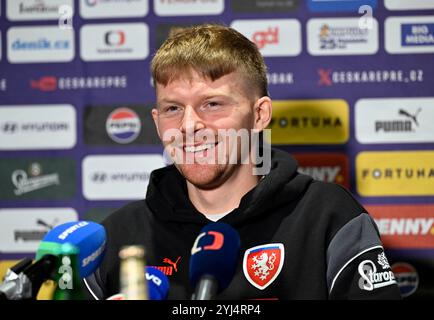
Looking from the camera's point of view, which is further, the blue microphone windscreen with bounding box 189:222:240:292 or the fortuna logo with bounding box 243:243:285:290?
the fortuna logo with bounding box 243:243:285:290

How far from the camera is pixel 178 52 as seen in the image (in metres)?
1.10

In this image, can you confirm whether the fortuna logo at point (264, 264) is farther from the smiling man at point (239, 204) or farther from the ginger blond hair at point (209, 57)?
the ginger blond hair at point (209, 57)

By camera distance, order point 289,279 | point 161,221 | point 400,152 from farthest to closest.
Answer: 1. point 400,152
2. point 161,221
3. point 289,279

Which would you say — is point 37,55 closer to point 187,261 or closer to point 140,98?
point 140,98

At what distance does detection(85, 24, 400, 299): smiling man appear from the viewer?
41.6 inches

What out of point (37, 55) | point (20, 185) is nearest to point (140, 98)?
Answer: point (37, 55)

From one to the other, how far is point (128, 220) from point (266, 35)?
2.96ft

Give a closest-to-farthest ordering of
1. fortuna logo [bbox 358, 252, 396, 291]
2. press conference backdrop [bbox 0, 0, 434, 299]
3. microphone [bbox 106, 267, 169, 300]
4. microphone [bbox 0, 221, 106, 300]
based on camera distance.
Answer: microphone [bbox 0, 221, 106, 300], microphone [bbox 106, 267, 169, 300], fortuna logo [bbox 358, 252, 396, 291], press conference backdrop [bbox 0, 0, 434, 299]

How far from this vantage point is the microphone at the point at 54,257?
1.85ft

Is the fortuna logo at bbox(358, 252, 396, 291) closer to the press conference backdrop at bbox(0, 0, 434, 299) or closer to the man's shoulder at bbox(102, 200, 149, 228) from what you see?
the man's shoulder at bbox(102, 200, 149, 228)

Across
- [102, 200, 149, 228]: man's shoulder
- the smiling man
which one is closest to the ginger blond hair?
the smiling man

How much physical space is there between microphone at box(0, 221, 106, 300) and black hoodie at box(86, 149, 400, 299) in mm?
413

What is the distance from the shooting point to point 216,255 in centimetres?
68

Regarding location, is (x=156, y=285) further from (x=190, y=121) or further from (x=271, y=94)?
(x=271, y=94)
